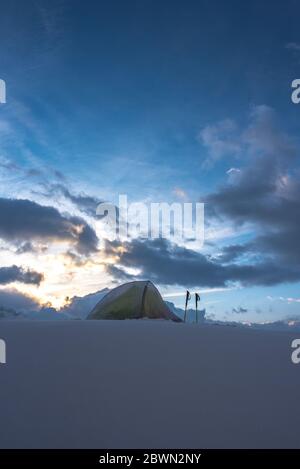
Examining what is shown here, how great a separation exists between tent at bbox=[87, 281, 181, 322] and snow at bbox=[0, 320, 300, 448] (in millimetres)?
12570

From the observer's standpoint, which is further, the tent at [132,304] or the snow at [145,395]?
the tent at [132,304]

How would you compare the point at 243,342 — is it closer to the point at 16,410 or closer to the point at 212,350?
the point at 212,350

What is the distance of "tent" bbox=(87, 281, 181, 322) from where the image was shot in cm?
1686

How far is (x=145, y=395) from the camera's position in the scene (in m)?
2.77

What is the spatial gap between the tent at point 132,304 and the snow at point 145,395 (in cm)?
1257

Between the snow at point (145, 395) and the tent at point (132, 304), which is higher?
the tent at point (132, 304)

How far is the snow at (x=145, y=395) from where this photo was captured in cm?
222

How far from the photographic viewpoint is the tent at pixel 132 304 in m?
16.9

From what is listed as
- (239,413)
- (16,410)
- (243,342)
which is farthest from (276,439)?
(243,342)

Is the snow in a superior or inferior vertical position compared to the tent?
inferior

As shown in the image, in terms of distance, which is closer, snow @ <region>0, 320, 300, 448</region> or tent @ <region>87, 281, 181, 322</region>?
snow @ <region>0, 320, 300, 448</region>

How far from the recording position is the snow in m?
2.22

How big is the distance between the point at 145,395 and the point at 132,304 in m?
14.4
